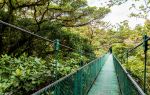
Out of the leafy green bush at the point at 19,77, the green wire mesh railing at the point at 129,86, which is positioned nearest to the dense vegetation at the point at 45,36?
the leafy green bush at the point at 19,77

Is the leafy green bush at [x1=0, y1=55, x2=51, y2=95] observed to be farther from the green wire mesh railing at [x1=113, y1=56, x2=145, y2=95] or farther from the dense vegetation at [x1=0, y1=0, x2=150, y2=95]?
the green wire mesh railing at [x1=113, y1=56, x2=145, y2=95]

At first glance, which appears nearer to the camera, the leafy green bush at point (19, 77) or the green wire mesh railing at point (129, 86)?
the green wire mesh railing at point (129, 86)

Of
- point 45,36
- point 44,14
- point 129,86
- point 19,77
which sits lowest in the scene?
point 129,86

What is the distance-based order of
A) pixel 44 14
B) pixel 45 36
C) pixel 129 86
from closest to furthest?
pixel 129 86
pixel 45 36
pixel 44 14

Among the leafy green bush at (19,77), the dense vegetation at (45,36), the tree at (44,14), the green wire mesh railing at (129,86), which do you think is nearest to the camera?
the green wire mesh railing at (129,86)

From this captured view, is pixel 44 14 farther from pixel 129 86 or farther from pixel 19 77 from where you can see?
pixel 129 86

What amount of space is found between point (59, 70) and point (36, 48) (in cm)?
350

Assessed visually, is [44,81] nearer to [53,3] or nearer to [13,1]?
[13,1]

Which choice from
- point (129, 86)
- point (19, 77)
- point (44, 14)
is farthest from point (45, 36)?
point (129, 86)

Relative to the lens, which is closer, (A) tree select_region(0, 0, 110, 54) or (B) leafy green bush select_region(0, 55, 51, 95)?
(B) leafy green bush select_region(0, 55, 51, 95)

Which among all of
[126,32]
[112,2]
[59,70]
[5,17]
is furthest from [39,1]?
[126,32]

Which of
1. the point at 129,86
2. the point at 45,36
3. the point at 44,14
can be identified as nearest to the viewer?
the point at 129,86

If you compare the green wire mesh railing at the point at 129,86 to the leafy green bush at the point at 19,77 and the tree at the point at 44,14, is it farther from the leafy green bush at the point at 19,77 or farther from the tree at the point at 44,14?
the tree at the point at 44,14

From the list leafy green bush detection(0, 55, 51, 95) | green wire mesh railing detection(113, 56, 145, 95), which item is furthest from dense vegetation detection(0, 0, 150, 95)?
green wire mesh railing detection(113, 56, 145, 95)
